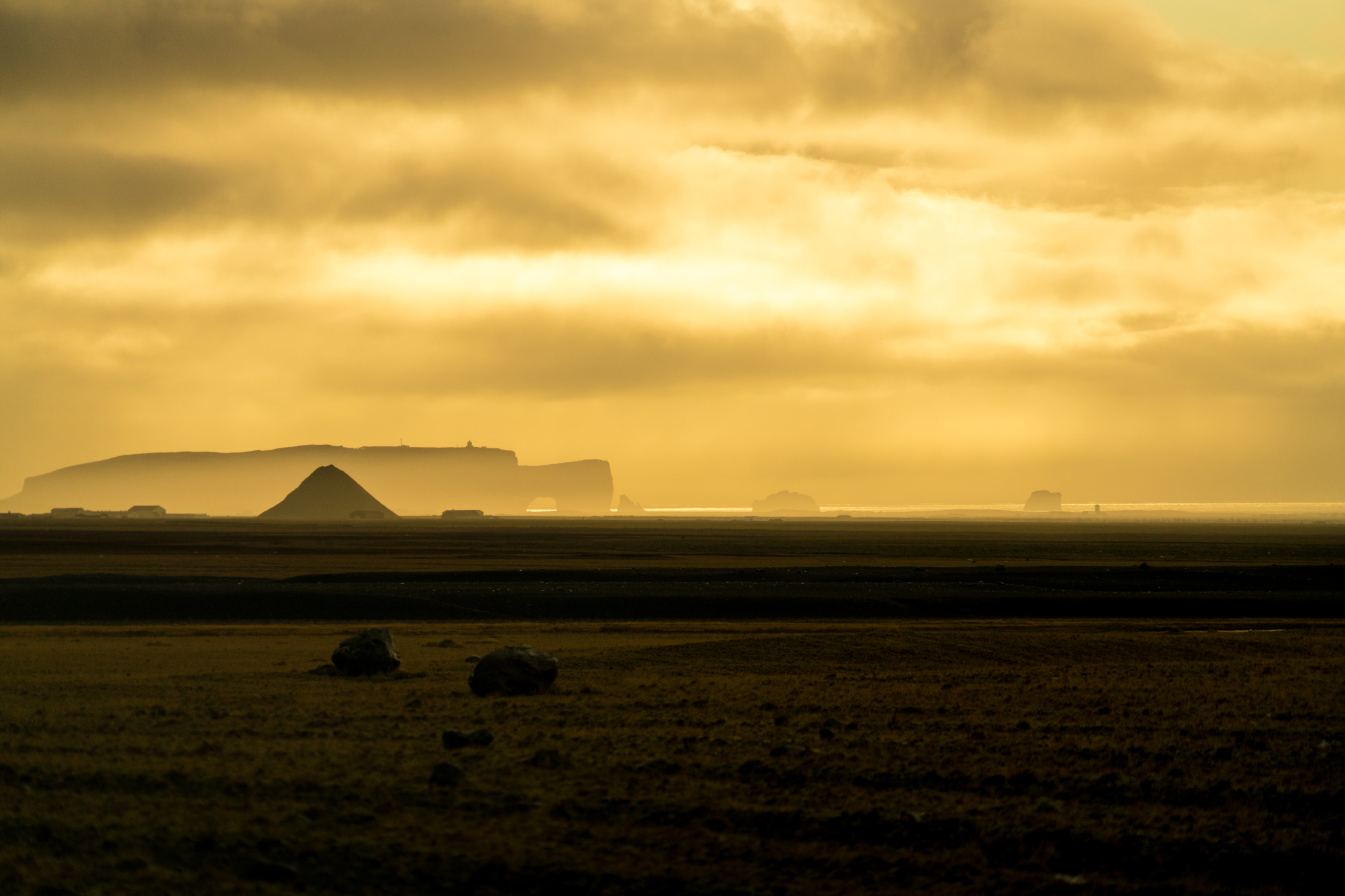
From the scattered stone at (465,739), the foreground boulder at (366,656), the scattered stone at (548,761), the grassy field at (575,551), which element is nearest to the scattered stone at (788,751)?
the scattered stone at (548,761)

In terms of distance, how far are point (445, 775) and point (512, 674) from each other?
Result: 23.0 feet

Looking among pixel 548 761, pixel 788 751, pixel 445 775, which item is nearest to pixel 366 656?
pixel 548 761

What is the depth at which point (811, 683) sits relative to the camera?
21.2m

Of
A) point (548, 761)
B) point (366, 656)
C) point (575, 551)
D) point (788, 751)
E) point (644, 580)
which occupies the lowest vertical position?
point (575, 551)

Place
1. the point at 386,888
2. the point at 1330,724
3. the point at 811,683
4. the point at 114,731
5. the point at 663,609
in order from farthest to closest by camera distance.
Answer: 1. the point at 663,609
2. the point at 811,683
3. the point at 1330,724
4. the point at 114,731
5. the point at 386,888

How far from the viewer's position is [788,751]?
46.0 ft

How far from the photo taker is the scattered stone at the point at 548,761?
13.0 metres

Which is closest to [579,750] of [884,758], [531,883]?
[884,758]

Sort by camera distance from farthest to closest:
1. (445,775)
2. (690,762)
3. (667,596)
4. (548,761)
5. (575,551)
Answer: (575,551), (667,596), (690,762), (548,761), (445,775)

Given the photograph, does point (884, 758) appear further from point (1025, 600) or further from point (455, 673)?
point (1025, 600)

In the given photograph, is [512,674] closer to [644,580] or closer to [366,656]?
[366,656]

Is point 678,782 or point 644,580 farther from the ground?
point 678,782

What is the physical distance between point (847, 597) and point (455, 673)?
94.7 feet

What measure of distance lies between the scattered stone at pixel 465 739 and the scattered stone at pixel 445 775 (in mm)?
1787
